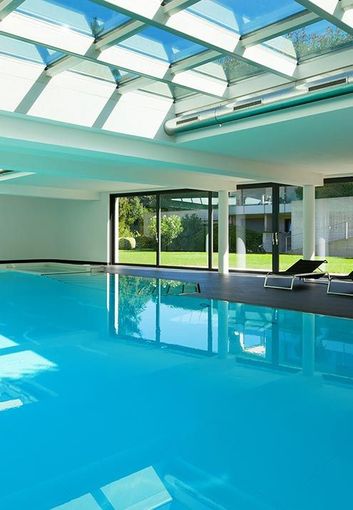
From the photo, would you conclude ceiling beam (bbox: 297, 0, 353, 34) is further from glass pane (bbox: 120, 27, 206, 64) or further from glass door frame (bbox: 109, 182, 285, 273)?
glass door frame (bbox: 109, 182, 285, 273)

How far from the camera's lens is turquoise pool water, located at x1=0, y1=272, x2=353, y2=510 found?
2244 millimetres

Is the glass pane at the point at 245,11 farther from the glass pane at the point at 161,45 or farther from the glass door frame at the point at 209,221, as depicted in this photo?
the glass door frame at the point at 209,221

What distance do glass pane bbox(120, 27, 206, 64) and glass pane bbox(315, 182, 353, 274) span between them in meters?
8.06

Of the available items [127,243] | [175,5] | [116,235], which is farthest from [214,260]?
[175,5]

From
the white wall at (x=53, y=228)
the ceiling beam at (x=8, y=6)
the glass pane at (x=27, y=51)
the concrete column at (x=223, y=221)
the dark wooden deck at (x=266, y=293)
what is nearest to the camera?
the ceiling beam at (x=8, y=6)

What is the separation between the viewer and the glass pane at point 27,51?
17.4 feet

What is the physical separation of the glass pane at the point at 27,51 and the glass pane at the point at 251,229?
8.70 m

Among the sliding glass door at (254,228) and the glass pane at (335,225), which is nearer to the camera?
the glass pane at (335,225)

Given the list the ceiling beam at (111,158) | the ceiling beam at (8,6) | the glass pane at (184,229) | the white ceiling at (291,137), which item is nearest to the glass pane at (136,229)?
the glass pane at (184,229)

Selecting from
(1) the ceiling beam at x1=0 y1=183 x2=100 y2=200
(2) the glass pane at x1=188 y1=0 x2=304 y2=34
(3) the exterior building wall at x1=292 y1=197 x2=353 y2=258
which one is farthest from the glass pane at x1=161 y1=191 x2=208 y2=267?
(2) the glass pane at x1=188 y1=0 x2=304 y2=34

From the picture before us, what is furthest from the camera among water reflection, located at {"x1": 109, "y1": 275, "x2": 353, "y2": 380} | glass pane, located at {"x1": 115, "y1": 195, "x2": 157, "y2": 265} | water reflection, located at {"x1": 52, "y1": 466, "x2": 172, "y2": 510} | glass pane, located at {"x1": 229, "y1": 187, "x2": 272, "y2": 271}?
glass pane, located at {"x1": 115, "y1": 195, "x2": 157, "y2": 265}

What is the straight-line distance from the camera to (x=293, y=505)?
211 cm

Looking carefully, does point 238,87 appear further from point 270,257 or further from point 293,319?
point 270,257

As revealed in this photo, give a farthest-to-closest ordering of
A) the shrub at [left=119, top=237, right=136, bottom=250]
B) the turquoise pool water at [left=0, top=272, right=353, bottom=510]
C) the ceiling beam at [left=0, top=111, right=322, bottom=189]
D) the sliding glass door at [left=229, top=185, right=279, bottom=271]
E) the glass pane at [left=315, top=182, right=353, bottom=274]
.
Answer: the shrub at [left=119, top=237, right=136, bottom=250] < the sliding glass door at [left=229, top=185, right=279, bottom=271] < the glass pane at [left=315, top=182, right=353, bottom=274] < the ceiling beam at [left=0, top=111, right=322, bottom=189] < the turquoise pool water at [left=0, top=272, right=353, bottom=510]
